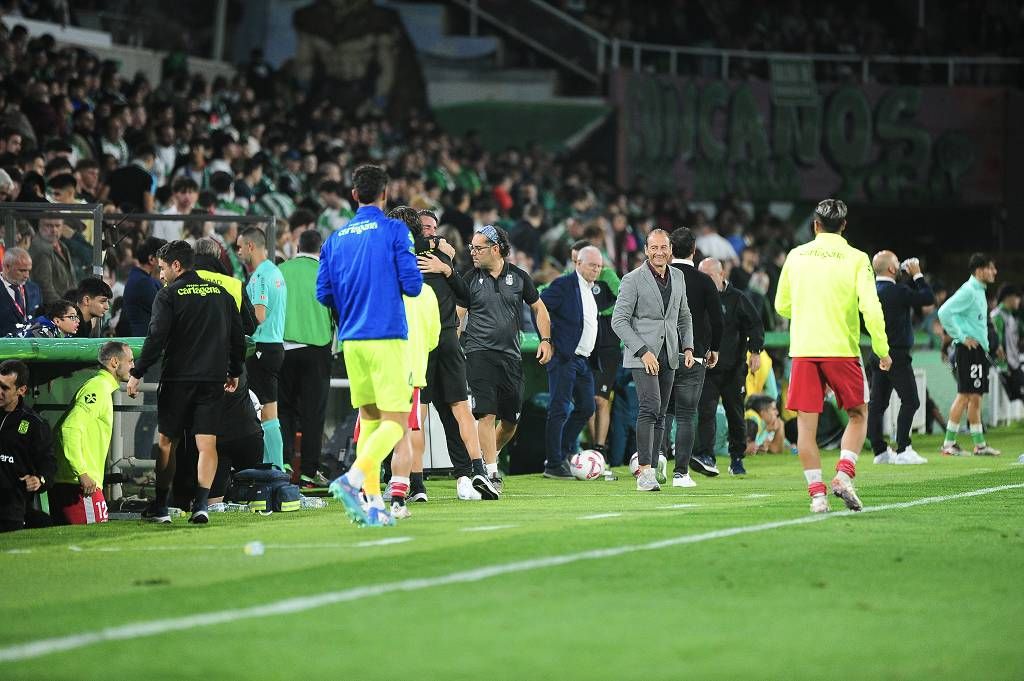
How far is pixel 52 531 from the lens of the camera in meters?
12.0

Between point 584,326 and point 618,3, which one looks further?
point 618,3

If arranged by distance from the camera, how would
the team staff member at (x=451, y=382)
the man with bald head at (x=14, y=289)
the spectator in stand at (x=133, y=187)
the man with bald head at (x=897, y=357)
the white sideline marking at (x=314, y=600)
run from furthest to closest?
the spectator in stand at (x=133, y=187), the man with bald head at (x=897, y=357), the man with bald head at (x=14, y=289), the team staff member at (x=451, y=382), the white sideline marking at (x=314, y=600)

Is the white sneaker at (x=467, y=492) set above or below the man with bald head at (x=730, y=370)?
below

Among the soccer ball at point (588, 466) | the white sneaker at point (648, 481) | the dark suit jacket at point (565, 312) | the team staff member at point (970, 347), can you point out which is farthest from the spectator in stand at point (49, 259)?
the team staff member at point (970, 347)

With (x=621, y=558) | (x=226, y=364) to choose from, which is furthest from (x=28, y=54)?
(x=621, y=558)

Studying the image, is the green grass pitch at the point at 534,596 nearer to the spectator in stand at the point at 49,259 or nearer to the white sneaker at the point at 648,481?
the white sneaker at the point at 648,481

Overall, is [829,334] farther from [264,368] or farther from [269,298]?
[264,368]

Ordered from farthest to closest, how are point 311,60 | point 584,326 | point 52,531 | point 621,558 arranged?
point 311,60
point 584,326
point 52,531
point 621,558

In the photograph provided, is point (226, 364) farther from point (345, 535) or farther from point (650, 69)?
point (650, 69)

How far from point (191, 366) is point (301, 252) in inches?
136

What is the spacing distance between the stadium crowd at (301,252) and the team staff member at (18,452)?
133 millimetres

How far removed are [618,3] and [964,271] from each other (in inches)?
393

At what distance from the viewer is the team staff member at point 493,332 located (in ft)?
48.0

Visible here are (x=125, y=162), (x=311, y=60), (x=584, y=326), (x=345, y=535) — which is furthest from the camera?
(x=311, y=60)
